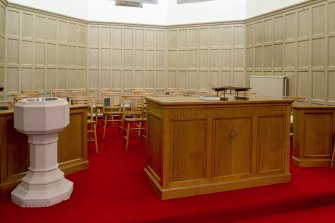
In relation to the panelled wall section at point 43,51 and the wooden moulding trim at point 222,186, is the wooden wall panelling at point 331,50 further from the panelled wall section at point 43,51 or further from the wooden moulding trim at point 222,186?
the panelled wall section at point 43,51

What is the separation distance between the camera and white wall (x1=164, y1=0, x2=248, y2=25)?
35.3 ft

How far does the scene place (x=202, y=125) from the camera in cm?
398

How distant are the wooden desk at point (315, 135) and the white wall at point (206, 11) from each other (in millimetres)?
6358

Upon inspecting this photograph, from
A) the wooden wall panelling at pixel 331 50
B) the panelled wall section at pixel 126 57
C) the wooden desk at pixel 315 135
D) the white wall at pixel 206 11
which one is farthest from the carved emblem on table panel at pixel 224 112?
the panelled wall section at pixel 126 57

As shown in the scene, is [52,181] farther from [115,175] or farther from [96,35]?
[96,35]

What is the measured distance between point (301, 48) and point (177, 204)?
248 inches

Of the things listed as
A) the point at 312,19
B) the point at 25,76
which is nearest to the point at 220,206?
the point at 312,19

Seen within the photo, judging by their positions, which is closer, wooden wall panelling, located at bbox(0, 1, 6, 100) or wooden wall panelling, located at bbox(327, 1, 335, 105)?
wooden wall panelling, located at bbox(327, 1, 335, 105)

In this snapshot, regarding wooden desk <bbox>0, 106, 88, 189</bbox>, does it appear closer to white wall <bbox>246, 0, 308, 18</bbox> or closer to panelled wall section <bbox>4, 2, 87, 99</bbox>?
panelled wall section <bbox>4, 2, 87, 99</bbox>

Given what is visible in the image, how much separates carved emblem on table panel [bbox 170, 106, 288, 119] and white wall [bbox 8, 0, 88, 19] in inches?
268

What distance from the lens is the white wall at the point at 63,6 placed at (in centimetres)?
911

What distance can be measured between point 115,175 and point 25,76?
5725mm

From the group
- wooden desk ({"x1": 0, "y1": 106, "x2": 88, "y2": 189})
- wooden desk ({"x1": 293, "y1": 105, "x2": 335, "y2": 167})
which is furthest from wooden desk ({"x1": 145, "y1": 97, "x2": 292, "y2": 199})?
wooden desk ({"x1": 0, "y1": 106, "x2": 88, "y2": 189})

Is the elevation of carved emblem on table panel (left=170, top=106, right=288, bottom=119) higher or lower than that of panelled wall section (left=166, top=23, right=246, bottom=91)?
lower
